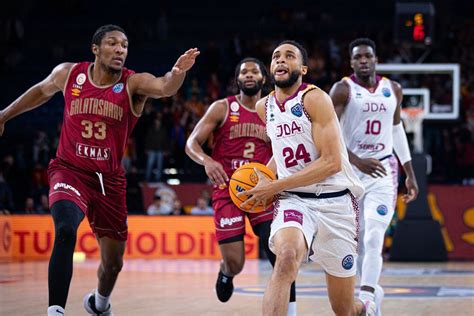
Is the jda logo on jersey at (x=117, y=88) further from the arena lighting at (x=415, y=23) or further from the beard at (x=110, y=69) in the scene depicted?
the arena lighting at (x=415, y=23)

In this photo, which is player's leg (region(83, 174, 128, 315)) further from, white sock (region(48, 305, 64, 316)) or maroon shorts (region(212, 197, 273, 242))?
maroon shorts (region(212, 197, 273, 242))

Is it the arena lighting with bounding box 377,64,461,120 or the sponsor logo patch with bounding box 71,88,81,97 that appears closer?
the sponsor logo patch with bounding box 71,88,81,97

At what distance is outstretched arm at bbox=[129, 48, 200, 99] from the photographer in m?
7.25

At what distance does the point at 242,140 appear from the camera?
9.12 meters

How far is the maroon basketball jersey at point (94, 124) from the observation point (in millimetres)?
7684

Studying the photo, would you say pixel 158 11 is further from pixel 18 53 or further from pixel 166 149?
pixel 166 149

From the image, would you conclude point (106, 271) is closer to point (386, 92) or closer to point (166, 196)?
point (386, 92)

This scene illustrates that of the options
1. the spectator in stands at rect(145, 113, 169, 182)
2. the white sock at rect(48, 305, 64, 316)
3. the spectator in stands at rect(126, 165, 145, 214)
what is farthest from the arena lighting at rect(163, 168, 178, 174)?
the white sock at rect(48, 305, 64, 316)

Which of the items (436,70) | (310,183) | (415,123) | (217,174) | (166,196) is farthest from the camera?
(166,196)

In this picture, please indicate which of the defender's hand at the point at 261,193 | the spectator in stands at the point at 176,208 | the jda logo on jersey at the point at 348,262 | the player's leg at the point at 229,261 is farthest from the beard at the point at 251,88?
the spectator in stands at the point at 176,208

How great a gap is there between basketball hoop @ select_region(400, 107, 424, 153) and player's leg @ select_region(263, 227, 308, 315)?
35.4 ft

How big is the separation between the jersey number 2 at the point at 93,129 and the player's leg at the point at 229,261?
6.44 ft

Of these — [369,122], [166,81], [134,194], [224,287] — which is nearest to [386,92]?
[369,122]

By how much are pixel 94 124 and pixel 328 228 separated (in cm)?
230
